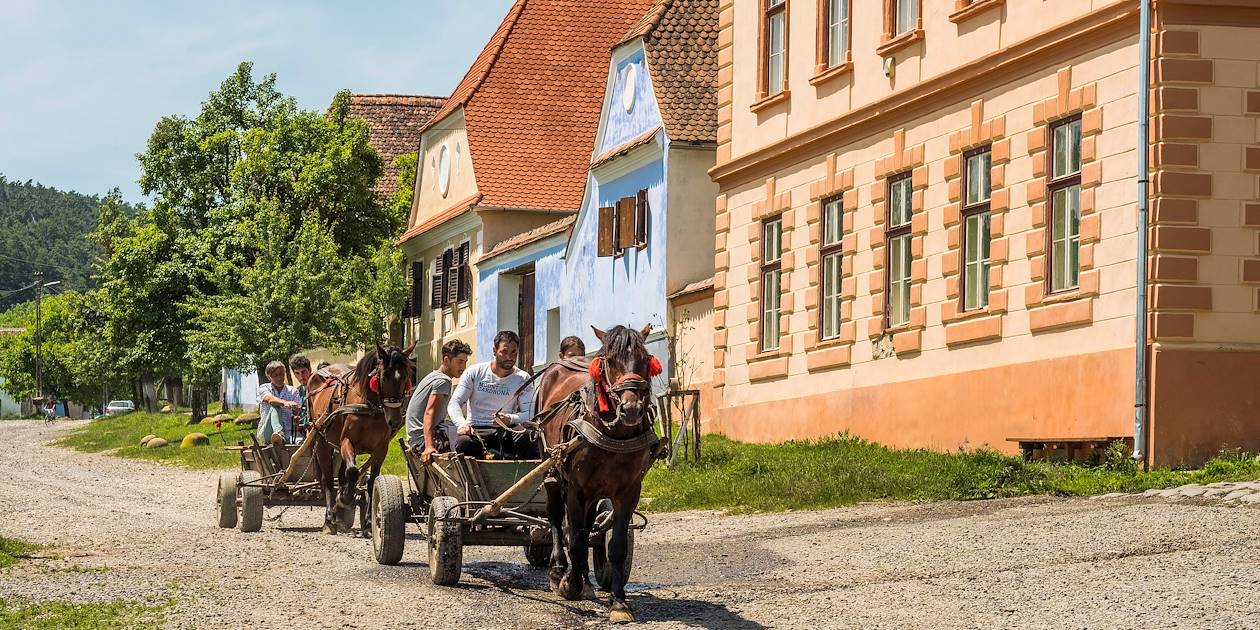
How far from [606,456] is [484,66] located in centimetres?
3714

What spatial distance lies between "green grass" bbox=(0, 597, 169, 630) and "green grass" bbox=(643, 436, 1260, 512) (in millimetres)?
9953

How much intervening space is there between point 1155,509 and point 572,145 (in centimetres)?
3171

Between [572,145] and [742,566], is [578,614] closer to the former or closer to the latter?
[742,566]

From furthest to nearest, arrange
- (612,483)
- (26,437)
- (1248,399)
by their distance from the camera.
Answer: (26,437)
(1248,399)
(612,483)

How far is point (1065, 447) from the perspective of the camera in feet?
70.9

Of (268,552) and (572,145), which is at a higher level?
(572,145)

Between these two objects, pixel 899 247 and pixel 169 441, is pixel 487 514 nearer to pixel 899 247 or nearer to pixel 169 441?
pixel 899 247

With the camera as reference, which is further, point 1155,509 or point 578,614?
point 1155,509

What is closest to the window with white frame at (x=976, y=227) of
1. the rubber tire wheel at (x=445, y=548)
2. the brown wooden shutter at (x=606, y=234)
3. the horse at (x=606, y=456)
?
the rubber tire wheel at (x=445, y=548)

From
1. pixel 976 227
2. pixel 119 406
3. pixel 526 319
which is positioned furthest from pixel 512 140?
pixel 119 406

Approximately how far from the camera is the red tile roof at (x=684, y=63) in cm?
3569

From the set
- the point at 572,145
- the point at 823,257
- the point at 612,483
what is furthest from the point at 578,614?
the point at 572,145

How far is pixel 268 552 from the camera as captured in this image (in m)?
17.1

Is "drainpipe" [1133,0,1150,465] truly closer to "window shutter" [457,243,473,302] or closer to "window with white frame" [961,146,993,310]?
"window with white frame" [961,146,993,310]
